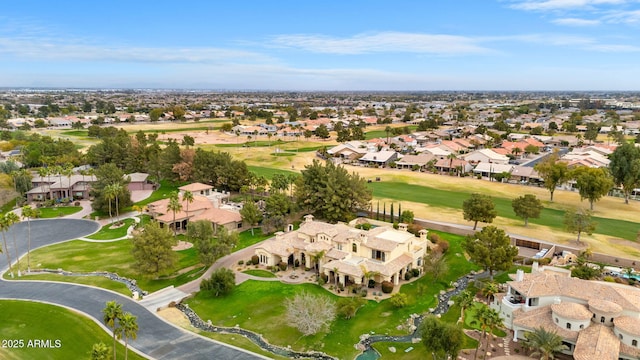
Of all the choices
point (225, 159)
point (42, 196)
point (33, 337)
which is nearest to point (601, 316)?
point (33, 337)

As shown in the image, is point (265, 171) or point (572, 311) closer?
point (572, 311)

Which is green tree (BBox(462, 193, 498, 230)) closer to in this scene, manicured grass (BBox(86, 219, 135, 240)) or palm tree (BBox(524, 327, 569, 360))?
palm tree (BBox(524, 327, 569, 360))

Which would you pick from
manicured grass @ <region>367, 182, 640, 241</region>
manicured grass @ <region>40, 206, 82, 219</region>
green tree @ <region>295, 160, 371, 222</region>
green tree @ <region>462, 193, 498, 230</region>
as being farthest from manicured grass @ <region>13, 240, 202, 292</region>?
manicured grass @ <region>367, 182, 640, 241</region>

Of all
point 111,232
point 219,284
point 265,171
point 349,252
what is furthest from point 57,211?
point 349,252

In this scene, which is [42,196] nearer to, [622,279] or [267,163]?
[267,163]

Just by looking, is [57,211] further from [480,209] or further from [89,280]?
[480,209]

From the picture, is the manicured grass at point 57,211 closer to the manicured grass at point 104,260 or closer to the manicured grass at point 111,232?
the manicured grass at point 111,232
